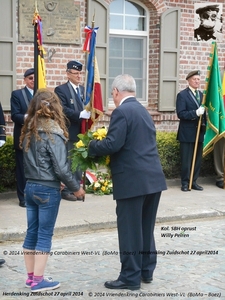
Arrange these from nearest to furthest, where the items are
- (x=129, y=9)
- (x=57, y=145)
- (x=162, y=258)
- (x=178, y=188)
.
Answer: (x=57, y=145), (x=162, y=258), (x=178, y=188), (x=129, y=9)

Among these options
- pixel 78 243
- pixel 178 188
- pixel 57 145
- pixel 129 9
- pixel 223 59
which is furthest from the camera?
pixel 223 59

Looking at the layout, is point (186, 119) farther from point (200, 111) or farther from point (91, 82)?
point (91, 82)

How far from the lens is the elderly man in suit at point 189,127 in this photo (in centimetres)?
1071

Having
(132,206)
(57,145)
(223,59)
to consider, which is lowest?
(132,206)

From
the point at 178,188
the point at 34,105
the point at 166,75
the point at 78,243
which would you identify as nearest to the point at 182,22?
the point at 166,75

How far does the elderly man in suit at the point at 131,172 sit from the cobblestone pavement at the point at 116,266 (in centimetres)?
27

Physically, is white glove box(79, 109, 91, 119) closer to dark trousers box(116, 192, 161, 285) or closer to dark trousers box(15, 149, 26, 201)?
dark trousers box(15, 149, 26, 201)

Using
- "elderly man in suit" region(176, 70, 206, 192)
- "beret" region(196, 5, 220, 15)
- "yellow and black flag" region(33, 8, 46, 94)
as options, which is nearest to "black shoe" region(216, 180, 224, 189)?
"elderly man in suit" region(176, 70, 206, 192)

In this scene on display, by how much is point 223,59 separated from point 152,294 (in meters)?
8.36

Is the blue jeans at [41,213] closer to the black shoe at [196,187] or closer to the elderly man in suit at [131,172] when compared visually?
the elderly man in suit at [131,172]

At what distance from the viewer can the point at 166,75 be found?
12.4 m

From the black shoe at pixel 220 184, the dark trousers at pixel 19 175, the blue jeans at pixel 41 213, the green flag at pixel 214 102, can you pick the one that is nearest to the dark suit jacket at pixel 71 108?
the dark trousers at pixel 19 175

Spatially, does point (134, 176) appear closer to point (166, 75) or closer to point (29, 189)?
point (29, 189)

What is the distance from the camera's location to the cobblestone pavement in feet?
18.4
